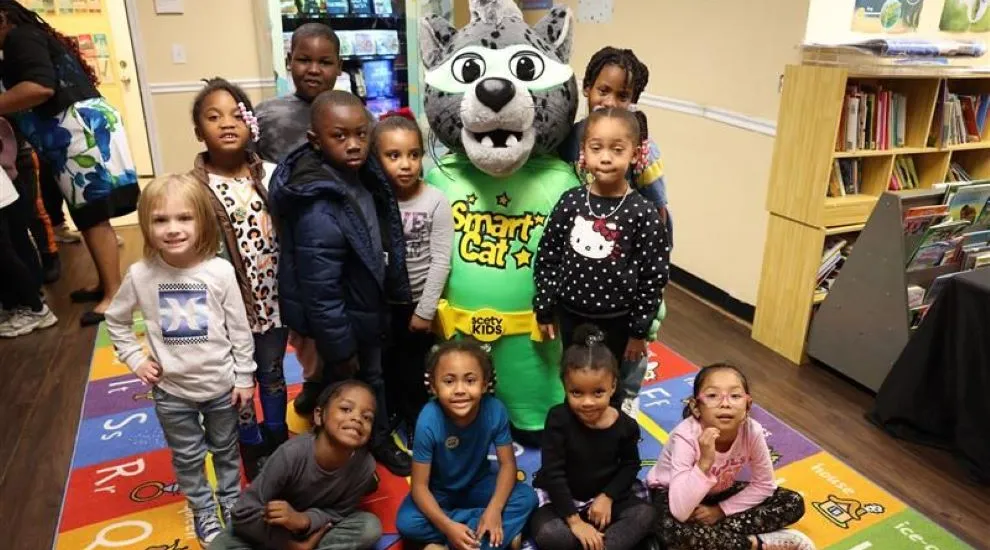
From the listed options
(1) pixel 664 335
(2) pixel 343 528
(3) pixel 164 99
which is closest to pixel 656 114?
(1) pixel 664 335

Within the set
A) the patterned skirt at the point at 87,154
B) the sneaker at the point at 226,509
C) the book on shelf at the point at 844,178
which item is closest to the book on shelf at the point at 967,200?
the book on shelf at the point at 844,178

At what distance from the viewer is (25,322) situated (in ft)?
10.4

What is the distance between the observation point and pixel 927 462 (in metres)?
2.35

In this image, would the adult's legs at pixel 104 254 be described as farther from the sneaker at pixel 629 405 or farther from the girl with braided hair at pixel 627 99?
the sneaker at pixel 629 405

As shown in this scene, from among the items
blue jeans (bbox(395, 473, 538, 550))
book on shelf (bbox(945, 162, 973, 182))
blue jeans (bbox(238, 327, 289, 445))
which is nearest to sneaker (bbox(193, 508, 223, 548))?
blue jeans (bbox(238, 327, 289, 445))

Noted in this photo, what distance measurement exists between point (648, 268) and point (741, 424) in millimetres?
480

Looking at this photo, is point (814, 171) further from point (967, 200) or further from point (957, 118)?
point (957, 118)

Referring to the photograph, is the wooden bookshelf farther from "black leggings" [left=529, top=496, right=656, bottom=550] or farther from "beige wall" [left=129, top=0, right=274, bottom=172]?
"beige wall" [left=129, top=0, right=274, bottom=172]

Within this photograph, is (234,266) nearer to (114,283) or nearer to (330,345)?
(330,345)

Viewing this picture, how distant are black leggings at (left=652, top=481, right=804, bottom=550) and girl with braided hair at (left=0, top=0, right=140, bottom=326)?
259cm

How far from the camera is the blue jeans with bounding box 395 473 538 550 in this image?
72.0 inches

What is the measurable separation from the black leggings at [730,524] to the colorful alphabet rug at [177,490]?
130mm

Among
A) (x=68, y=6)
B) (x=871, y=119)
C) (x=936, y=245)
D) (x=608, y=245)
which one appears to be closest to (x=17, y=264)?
(x=608, y=245)

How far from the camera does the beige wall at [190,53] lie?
459cm
